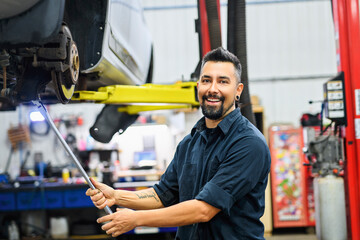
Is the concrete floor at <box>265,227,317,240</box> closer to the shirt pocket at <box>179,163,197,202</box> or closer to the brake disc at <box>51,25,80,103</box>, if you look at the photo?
the shirt pocket at <box>179,163,197,202</box>

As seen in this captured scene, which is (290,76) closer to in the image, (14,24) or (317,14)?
(317,14)

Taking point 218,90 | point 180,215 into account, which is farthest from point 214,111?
point 180,215

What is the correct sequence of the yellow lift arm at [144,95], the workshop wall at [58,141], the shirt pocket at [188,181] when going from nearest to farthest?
1. the shirt pocket at [188,181]
2. the yellow lift arm at [144,95]
3. the workshop wall at [58,141]

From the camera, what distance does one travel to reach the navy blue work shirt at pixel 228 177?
1680 mm

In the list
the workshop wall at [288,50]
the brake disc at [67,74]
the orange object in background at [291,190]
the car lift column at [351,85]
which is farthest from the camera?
the workshop wall at [288,50]

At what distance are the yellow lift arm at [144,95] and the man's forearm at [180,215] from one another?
48.4 inches

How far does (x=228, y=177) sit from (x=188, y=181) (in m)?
0.26

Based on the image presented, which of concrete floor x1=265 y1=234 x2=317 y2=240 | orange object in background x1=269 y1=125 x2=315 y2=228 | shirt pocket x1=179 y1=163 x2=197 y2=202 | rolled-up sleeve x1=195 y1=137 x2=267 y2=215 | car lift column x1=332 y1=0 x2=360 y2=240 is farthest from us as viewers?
orange object in background x1=269 y1=125 x2=315 y2=228

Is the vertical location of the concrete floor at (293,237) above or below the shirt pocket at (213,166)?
below

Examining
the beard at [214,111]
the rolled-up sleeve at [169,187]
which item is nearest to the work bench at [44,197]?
the rolled-up sleeve at [169,187]

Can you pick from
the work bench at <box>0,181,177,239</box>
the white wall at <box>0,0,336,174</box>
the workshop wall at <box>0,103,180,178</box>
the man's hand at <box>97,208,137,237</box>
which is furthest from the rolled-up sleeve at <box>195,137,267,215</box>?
the white wall at <box>0,0,336,174</box>

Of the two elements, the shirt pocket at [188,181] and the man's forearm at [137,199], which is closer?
the shirt pocket at [188,181]

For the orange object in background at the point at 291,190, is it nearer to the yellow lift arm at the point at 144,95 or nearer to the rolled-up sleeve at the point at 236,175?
the yellow lift arm at the point at 144,95

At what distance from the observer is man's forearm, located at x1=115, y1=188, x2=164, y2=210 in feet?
6.73
